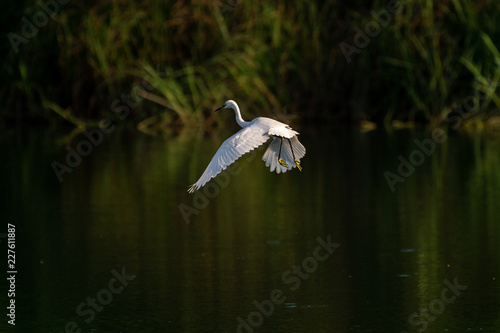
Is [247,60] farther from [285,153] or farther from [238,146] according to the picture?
[238,146]

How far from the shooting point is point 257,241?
1279 cm

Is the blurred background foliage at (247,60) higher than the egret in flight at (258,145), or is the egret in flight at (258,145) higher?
the blurred background foliage at (247,60)

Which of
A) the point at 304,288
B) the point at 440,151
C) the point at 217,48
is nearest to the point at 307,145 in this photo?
the point at 440,151

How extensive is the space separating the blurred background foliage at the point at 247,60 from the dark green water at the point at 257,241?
2038 millimetres

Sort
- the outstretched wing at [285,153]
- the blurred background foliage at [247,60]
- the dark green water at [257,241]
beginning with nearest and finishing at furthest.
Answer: the dark green water at [257,241] < the outstretched wing at [285,153] < the blurred background foliage at [247,60]

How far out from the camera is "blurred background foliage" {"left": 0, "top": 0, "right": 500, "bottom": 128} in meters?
21.9

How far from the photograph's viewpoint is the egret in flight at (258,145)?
9109 mm

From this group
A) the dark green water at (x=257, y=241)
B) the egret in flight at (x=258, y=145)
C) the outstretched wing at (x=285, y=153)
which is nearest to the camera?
the egret in flight at (x=258, y=145)

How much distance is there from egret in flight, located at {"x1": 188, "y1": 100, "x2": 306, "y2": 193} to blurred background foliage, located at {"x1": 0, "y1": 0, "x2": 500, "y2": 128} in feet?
37.3

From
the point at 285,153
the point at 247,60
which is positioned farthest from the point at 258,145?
the point at 247,60

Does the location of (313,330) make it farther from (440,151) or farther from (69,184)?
(440,151)

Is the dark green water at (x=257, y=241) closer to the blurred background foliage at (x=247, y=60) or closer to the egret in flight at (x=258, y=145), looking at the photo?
the egret in flight at (x=258, y=145)

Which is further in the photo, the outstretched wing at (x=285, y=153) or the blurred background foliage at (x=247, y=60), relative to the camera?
the blurred background foliage at (x=247, y=60)

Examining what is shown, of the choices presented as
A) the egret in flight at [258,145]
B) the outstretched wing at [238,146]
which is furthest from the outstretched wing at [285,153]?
the outstretched wing at [238,146]
